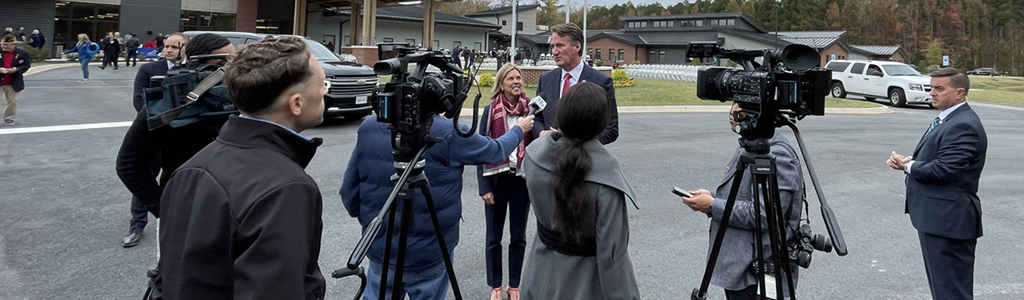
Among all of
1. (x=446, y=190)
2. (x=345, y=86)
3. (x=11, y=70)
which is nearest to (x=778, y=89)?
(x=446, y=190)

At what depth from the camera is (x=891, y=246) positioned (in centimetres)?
568

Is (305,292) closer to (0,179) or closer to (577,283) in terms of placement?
(577,283)

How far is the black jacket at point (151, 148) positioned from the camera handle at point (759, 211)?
245cm

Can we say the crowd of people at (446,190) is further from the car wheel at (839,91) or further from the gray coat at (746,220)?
the car wheel at (839,91)

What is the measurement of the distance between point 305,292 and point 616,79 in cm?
2437

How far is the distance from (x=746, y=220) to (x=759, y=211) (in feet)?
0.42

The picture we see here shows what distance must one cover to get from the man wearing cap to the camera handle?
12776 millimetres

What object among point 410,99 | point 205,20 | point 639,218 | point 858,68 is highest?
point 205,20

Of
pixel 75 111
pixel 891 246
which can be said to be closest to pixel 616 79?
pixel 75 111

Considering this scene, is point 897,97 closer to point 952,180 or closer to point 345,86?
point 345,86

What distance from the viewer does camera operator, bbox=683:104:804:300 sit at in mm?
3061

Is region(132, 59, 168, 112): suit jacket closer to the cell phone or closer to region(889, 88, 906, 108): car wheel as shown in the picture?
the cell phone

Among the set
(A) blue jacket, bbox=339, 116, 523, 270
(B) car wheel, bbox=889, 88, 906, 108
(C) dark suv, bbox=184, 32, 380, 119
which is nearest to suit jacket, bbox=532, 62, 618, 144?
(A) blue jacket, bbox=339, 116, 523, 270

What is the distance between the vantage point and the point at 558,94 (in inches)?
194
